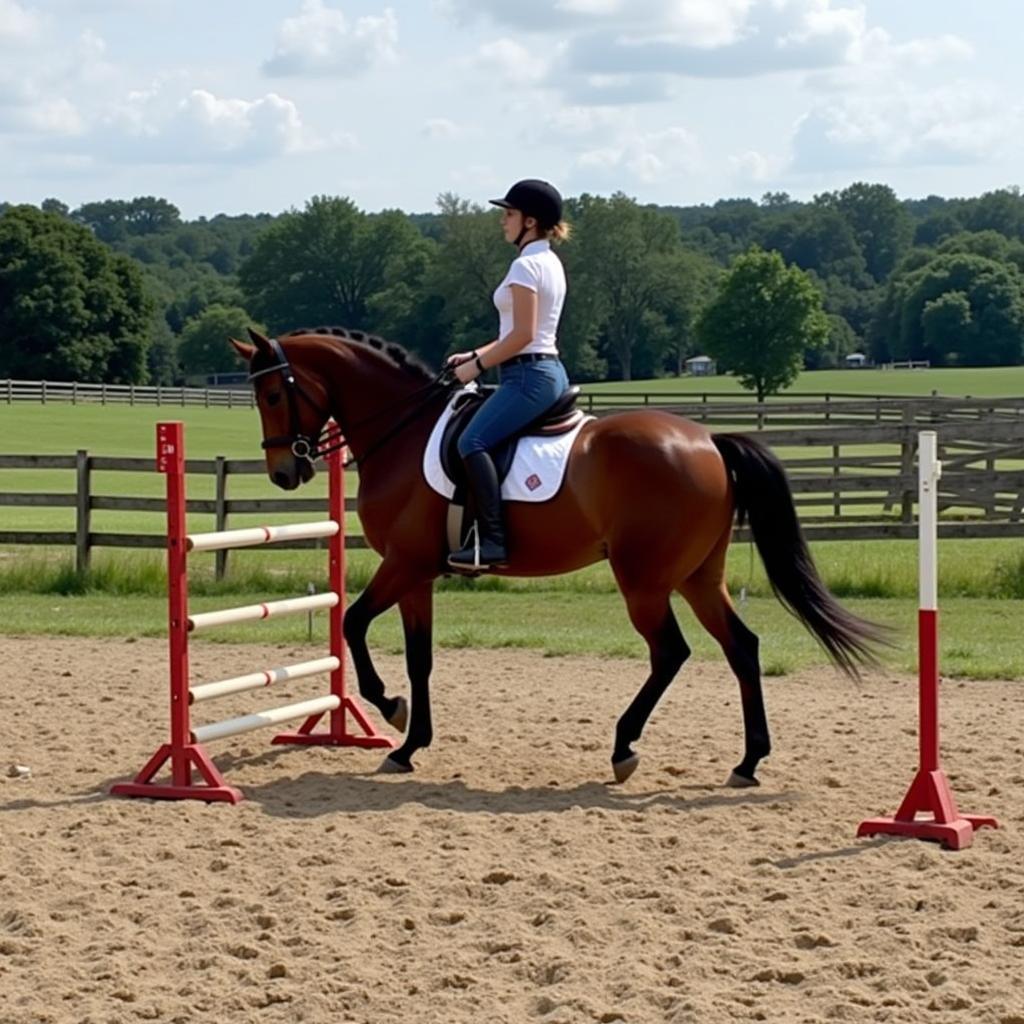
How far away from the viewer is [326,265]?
10588 centimetres

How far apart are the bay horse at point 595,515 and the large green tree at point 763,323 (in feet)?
207

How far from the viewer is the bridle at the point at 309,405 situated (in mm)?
9133

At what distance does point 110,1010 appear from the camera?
5.34 metres

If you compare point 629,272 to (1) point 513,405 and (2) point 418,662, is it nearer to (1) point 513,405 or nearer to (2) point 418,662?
(2) point 418,662

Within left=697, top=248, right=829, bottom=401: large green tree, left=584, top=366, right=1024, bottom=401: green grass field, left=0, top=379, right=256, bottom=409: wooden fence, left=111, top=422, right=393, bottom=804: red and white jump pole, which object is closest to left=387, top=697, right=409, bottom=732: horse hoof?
left=111, top=422, right=393, bottom=804: red and white jump pole

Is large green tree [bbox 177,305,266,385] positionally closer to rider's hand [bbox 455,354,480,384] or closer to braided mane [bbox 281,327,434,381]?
braided mane [bbox 281,327,434,381]

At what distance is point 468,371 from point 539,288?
0.61 meters

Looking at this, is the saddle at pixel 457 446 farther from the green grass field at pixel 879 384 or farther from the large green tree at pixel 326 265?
A: the large green tree at pixel 326 265

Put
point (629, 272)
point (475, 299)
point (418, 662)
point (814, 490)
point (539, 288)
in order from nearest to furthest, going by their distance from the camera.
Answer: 1. point (539, 288)
2. point (418, 662)
3. point (814, 490)
4. point (475, 299)
5. point (629, 272)

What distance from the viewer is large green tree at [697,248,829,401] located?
238ft

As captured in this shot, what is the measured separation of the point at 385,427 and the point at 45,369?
77972 mm

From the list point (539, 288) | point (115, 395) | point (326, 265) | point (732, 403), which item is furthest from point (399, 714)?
point (326, 265)

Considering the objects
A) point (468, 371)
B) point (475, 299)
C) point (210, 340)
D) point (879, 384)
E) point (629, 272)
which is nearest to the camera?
point (468, 371)

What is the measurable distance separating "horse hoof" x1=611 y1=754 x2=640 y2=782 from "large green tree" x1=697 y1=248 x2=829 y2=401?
6359 centimetres
